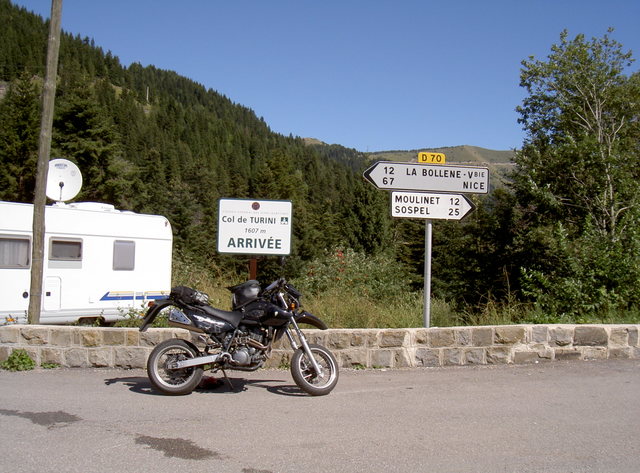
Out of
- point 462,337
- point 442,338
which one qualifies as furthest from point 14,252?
point 462,337

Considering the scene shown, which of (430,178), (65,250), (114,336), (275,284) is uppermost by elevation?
(430,178)

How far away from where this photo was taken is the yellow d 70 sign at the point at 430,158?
8453mm

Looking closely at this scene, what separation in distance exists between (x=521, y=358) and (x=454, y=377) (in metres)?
1.22

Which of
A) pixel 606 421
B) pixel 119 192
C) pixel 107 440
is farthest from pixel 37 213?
pixel 119 192

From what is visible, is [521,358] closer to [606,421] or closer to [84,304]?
[606,421]

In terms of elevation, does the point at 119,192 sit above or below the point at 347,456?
above

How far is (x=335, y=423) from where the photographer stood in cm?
516

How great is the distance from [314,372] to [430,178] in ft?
11.9

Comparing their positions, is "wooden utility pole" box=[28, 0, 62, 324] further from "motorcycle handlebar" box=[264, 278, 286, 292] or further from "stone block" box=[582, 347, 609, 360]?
"stone block" box=[582, 347, 609, 360]

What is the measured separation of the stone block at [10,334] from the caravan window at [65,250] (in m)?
5.67

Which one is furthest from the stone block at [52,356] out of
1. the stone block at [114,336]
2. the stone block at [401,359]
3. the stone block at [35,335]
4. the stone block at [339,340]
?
the stone block at [401,359]

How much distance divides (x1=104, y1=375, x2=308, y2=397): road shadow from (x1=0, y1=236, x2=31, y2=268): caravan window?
656 cm

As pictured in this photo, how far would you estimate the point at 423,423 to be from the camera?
519 centimetres

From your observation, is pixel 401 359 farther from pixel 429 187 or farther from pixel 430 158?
pixel 430 158
